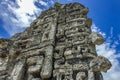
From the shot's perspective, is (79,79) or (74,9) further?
(74,9)

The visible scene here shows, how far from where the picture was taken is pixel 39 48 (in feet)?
23.7

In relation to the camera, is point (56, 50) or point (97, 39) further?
point (56, 50)

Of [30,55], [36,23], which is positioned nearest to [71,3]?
[36,23]

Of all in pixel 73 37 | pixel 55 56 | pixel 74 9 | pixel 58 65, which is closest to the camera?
pixel 58 65

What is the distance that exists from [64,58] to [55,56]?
36cm

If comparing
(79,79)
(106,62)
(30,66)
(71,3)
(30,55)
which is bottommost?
(79,79)

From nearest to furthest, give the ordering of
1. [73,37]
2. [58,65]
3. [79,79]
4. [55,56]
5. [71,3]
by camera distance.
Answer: [79,79], [58,65], [55,56], [73,37], [71,3]

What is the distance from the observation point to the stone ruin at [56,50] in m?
5.89

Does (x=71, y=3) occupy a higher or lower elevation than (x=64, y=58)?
higher

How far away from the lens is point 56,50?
22.7ft

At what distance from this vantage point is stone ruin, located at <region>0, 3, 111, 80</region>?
5.89 meters

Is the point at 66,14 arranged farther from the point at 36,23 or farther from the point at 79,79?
the point at 79,79

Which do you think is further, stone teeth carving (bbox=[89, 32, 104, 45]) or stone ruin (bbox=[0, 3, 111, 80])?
stone teeth carving (bbox=[89, 32, 104, 45])

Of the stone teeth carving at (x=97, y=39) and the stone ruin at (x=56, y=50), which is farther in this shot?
the stone teeth carving at (x=97, y=39)
